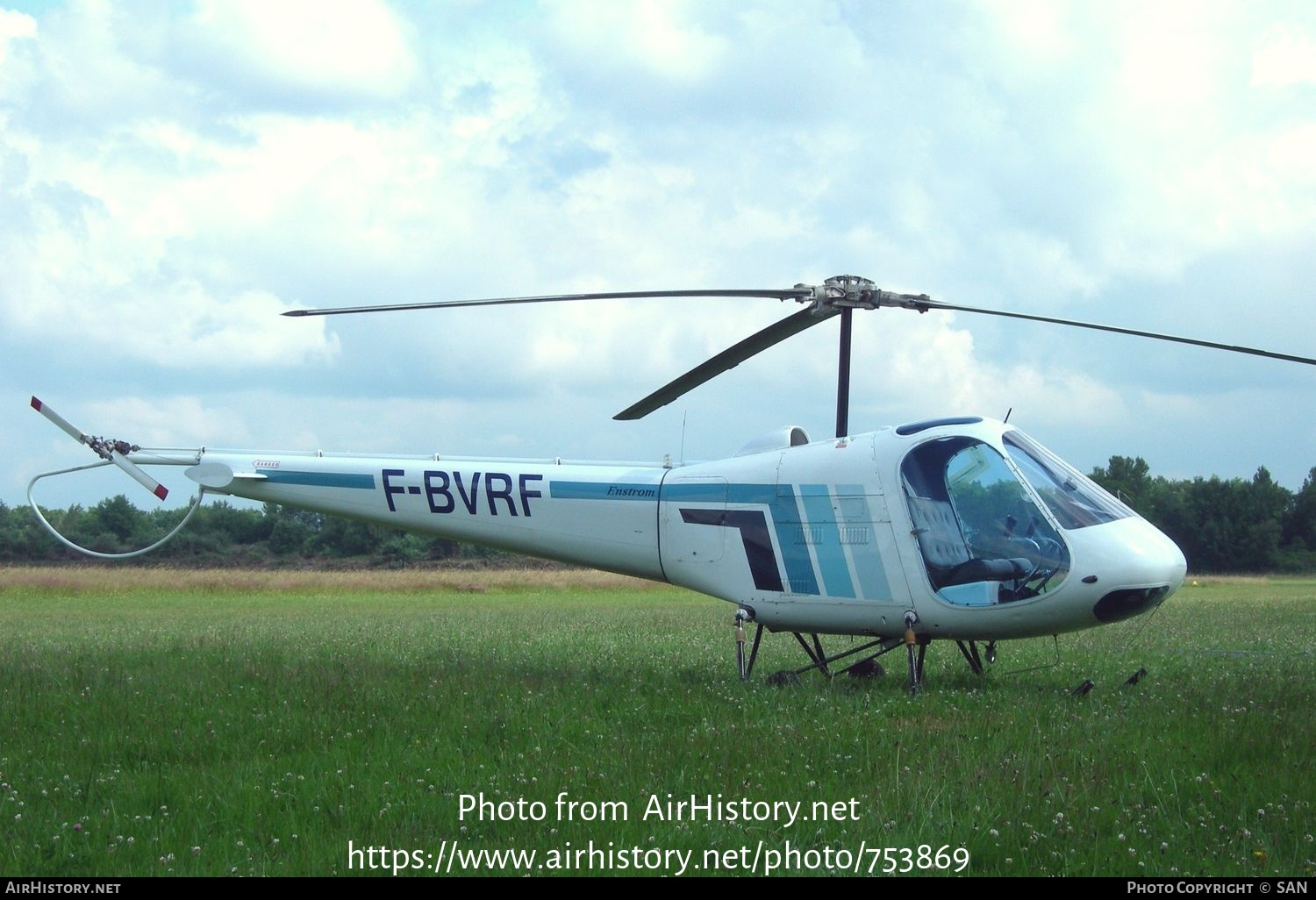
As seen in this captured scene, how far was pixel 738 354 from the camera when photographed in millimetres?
11109

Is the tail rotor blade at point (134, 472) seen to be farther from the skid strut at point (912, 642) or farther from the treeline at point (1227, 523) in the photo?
the treeline at point (1227, 523)

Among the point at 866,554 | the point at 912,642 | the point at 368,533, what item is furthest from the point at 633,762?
the point at 368,533

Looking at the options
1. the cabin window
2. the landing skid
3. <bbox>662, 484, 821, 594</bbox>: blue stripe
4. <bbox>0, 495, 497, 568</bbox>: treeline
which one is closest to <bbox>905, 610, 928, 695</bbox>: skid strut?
the landing skid

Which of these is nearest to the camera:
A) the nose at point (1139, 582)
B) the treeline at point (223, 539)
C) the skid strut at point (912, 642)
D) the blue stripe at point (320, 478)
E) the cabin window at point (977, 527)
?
the nose at point (1139, 582)

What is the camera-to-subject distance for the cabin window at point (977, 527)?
10.1 meters

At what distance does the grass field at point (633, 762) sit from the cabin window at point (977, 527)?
1.02 metres

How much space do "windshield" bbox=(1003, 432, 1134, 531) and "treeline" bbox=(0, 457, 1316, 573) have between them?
123 feet

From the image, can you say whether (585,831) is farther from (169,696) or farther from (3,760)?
(169,696)

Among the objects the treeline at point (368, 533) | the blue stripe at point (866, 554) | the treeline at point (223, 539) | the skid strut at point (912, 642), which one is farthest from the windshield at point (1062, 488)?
the treeline at point (223, 539)

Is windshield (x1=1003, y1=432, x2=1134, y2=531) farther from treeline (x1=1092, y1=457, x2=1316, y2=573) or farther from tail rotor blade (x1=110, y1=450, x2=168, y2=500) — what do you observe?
treeline (x1=1092, y1=457, x2=1316, y2=573)

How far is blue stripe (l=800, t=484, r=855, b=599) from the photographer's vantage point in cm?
1104
